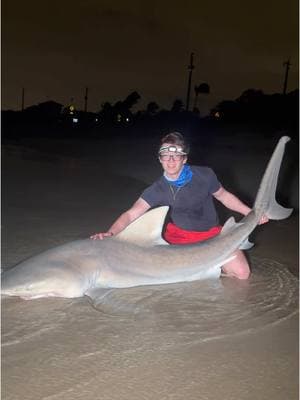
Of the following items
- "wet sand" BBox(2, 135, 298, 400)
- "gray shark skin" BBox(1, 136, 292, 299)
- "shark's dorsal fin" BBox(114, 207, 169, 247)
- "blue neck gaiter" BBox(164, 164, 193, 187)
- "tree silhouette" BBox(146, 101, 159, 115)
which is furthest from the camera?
"tree silhouette" BBox(146, 101, 159, 115)

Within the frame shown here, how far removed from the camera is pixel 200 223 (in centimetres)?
496

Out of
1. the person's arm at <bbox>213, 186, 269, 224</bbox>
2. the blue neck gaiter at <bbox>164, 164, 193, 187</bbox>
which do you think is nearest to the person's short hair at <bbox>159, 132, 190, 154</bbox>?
the blue neck gaiter at <bbox>164, 164, 193, 187</bbox>

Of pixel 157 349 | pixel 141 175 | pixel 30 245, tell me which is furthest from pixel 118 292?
pixel 141 175

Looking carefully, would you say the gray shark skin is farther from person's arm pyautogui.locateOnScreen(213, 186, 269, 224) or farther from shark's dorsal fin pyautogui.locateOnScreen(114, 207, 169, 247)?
person's arm pyautogui.locateOnScreen(213, 186, 269, 224)

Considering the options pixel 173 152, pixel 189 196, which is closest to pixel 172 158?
pixel 173 152

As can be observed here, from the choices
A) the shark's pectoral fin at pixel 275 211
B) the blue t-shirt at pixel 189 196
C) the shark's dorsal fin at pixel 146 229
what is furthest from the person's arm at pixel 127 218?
the shark's pectoral fin at pixel 275 211

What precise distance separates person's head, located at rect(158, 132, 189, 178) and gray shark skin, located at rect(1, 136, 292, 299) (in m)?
0.62

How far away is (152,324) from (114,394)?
1019 millimetres

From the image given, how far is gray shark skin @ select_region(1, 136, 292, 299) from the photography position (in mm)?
3725

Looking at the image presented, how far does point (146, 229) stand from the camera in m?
4.19

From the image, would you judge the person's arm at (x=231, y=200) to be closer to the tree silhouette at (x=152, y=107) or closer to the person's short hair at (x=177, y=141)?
the person's short hair at (x=177, y=141)

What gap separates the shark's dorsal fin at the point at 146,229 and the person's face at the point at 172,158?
603 mm

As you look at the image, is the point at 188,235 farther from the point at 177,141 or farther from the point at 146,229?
the point at 177,141

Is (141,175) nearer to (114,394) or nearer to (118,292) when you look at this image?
(118,292)
